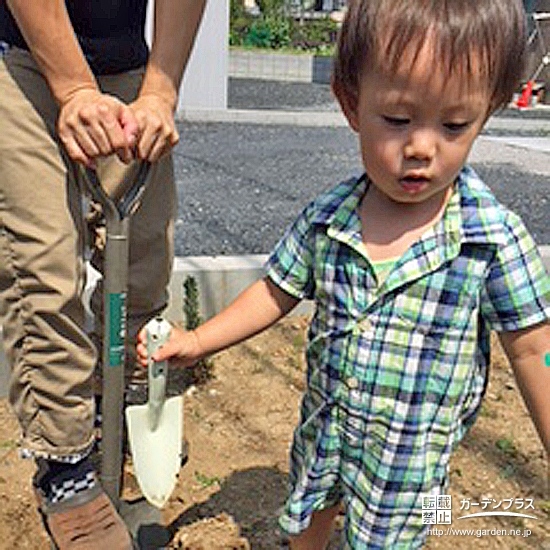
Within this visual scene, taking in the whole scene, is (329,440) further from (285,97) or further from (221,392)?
(285,97)

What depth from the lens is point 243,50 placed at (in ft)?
58.0

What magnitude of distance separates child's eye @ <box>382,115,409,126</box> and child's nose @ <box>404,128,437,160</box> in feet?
0.07

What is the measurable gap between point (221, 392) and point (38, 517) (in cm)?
80

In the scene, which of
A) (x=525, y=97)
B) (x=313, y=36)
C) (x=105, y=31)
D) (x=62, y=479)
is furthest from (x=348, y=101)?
(x=313, y=36)

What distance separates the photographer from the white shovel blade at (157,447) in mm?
1641

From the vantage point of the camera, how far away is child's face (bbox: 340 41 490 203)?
4.29 ft

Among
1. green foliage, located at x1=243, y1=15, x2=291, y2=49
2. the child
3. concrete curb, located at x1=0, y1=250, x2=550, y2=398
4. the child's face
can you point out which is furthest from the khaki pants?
green foliage, located at x1=243, y1=15, x2=291, y2=49

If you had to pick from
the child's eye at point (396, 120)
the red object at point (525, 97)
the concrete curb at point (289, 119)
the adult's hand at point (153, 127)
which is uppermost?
the child's eye at point (396, 120)

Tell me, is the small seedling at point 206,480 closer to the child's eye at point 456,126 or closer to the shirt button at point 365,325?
the shirt button at point 365,325

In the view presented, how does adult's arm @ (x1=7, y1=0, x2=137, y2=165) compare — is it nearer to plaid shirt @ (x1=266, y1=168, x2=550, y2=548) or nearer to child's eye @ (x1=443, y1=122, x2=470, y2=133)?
plaid shirt @ (x1=266, y1=168, x2=550, y2=548)

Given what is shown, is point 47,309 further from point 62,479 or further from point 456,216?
point 456,216

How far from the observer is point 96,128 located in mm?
1499

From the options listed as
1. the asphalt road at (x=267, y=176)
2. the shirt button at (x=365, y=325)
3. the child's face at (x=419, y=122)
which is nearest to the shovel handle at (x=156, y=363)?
the shirt button at (x=365, y=325)

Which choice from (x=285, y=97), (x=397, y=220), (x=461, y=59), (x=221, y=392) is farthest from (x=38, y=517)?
(x=285, y=97)
